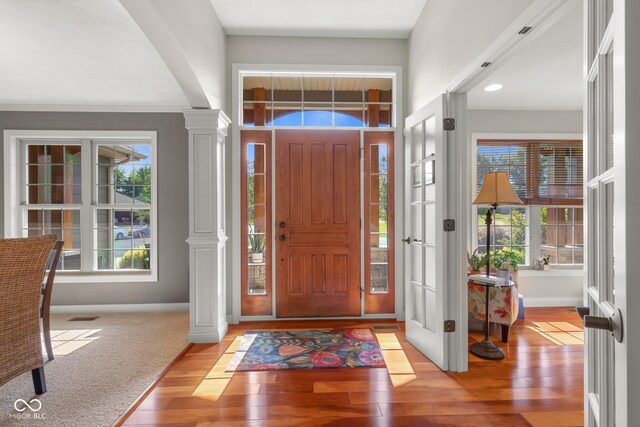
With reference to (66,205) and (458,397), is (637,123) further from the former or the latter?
(66,205)

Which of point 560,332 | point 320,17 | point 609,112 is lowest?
point 560,332

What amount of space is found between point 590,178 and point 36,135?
5459 mm

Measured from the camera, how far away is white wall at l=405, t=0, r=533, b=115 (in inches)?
75.6

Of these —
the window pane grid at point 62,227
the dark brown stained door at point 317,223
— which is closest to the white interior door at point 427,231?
the dark brown stained door at point 317,223

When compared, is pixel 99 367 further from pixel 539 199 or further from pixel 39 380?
pixel 539 199

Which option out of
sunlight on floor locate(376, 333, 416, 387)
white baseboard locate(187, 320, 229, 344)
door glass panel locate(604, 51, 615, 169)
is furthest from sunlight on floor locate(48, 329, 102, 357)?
door glass panel locate(604, 51, 615, 169)

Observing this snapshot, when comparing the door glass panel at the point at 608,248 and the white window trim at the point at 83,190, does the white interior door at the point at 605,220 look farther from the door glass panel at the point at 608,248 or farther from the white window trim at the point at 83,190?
the white window trim at the point at 83,190

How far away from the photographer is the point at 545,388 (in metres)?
2.27

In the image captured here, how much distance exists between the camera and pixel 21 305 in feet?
6.63

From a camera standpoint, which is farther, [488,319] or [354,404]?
[488,319]

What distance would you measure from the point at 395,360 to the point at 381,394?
53 cm

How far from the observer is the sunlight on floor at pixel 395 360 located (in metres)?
2.38

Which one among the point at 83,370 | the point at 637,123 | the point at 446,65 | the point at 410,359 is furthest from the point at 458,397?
the point at 83,370

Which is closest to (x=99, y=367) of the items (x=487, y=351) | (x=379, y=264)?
(x=379, y=264)
